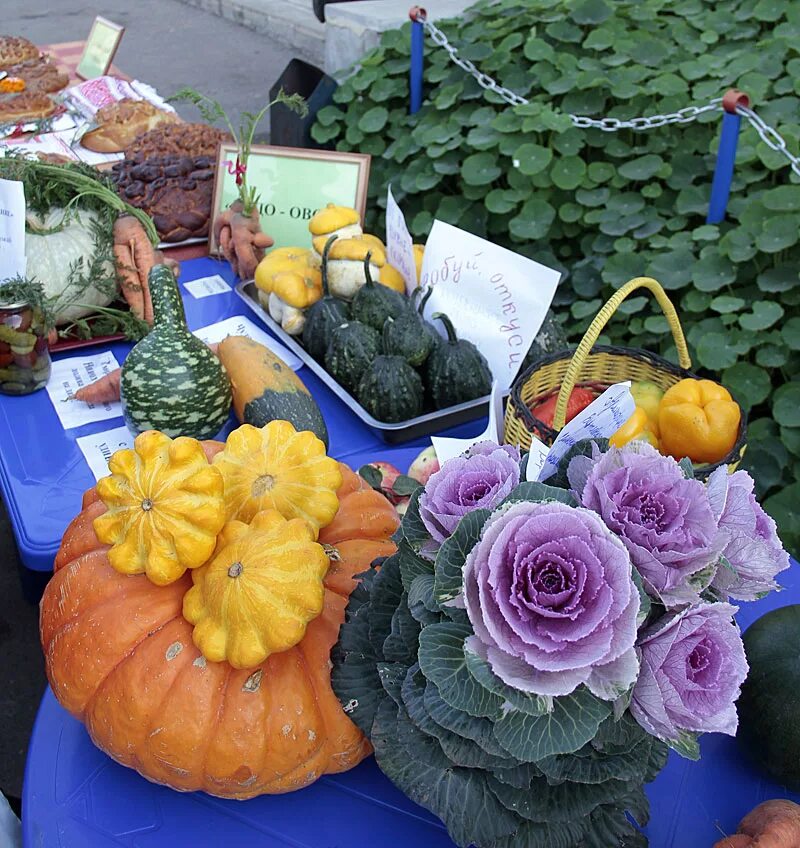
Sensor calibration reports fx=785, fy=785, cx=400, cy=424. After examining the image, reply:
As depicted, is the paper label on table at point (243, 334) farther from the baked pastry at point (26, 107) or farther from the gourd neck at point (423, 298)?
the baked pastry at point (26, 107)

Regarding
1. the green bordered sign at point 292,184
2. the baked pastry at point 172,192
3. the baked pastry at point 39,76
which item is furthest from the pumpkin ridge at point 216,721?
the baked pastry at point 39,76

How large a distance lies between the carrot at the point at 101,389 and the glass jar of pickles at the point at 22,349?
102 millimetres

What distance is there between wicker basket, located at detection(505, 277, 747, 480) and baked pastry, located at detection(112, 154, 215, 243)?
4.15 feet

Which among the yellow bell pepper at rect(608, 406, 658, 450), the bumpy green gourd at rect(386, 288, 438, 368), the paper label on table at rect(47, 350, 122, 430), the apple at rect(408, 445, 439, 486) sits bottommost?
the paper label on table at rect(47, 350, 122, 430)

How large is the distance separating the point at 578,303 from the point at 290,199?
101cm

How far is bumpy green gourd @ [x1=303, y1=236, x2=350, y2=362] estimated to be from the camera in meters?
1.68

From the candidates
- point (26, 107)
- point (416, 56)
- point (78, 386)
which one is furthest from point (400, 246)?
point (26, 107)

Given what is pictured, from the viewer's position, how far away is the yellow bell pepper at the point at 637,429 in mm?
1171

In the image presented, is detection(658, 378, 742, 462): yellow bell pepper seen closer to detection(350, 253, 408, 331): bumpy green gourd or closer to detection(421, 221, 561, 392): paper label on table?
detection(421, 221, 561, 392): paper label on table

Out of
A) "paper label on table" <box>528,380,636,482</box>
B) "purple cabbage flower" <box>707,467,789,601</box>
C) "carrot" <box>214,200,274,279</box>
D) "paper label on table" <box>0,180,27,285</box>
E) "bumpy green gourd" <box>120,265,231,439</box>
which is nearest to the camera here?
"purple cabbage flower" <box>707,467,789,601</box>

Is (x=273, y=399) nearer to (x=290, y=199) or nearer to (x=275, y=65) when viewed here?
(x=290, y=199)

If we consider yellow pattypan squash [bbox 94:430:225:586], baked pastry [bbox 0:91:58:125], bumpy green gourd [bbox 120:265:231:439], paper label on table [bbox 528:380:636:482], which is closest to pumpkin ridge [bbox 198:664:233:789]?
yellow pattypan squash [bbox 94:430:225:586]

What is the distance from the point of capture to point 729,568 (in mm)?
733

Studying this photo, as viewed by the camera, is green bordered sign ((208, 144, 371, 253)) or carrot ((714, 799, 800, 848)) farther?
green bordered sign ((208, 144, 371, 253))
